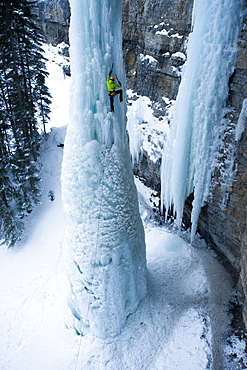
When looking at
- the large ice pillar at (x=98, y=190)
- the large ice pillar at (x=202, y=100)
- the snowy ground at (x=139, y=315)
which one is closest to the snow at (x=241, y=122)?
the large ice pillar at (x=202, y=100)

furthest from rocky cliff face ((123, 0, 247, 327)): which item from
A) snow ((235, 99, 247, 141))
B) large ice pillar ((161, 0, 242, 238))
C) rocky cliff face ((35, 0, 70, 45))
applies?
rocky cliff face ((35, 0, 70, 45))

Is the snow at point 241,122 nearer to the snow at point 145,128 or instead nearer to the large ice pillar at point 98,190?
the large ice pillar at point 98,190

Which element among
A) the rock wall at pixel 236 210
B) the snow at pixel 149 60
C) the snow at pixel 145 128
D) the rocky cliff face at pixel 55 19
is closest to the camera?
the rock wall at pixel 236 210

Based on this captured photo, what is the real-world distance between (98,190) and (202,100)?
5.12m

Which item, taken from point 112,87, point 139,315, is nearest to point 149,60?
point 112,87

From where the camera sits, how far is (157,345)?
7543 mm

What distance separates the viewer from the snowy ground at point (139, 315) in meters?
7.28

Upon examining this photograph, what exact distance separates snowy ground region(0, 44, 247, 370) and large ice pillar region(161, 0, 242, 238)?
1.89m

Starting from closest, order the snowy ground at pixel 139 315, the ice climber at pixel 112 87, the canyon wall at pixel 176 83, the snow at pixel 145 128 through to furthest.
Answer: the ice climber at pixel 112 87 < the snowy ground at pixel 139 315 < the canyon wall at pixel 176 83 < the snow at pixel 145 128

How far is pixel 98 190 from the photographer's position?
264 inches

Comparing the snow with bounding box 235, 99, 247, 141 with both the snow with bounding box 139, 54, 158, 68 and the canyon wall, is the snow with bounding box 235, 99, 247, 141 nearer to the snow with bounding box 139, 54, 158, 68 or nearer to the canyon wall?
the canyon wall

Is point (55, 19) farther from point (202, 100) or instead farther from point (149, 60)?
point (202, 100)

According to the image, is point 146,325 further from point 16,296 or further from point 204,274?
point 16,296

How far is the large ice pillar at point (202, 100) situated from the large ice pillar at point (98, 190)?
3617mm
